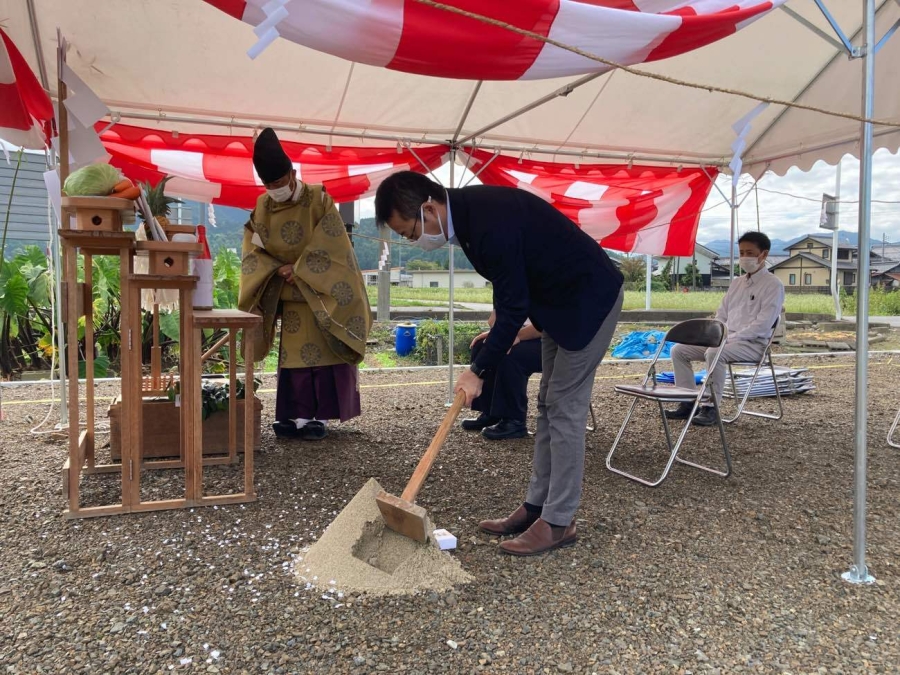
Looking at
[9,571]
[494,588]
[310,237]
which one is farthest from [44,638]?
[310,237]

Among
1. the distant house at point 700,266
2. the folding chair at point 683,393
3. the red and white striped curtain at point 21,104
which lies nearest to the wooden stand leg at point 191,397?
the red and white striped curtain at point 21,104

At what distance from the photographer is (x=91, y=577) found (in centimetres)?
204

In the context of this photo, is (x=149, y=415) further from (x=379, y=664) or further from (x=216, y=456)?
(x=379, y=664)

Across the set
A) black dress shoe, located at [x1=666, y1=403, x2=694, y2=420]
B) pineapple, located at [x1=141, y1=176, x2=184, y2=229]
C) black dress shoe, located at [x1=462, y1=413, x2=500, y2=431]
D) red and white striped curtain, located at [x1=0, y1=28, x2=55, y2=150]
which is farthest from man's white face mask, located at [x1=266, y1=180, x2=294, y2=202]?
black dress shoe, located at [x1=666, y1=403, x2=694, y2=420]

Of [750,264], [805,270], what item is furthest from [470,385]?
[805,270]

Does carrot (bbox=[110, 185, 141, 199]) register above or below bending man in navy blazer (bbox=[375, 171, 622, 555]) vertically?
above

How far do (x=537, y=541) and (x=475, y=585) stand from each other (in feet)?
1.08

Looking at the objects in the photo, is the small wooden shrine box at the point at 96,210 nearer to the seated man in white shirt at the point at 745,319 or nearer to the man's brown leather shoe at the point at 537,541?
the man's brown leather shoe at the point at 537,541

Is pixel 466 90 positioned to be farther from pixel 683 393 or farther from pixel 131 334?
pixel 131 334

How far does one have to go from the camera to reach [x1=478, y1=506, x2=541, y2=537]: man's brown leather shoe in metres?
2.44

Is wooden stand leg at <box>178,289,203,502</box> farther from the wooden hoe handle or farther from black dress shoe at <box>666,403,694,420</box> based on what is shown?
black dress shoe at <box>666,403,694,420</box>

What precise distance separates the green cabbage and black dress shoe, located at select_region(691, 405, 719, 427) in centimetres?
379

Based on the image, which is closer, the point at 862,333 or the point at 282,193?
the point at 862,333

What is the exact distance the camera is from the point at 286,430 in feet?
12.5
